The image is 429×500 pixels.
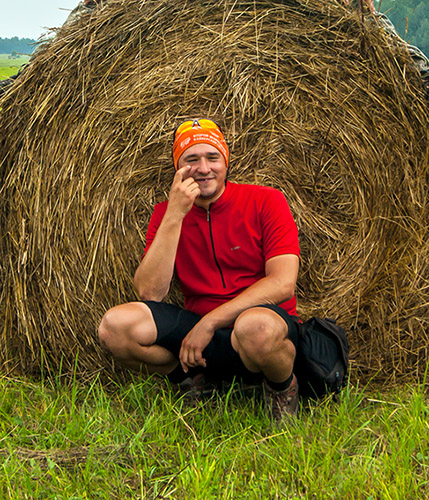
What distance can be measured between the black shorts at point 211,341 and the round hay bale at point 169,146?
0.47 meters

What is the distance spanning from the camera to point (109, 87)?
3.28 meters

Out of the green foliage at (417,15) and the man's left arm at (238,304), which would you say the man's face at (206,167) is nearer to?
the man's left arm at (238,304)

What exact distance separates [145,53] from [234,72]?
51cm

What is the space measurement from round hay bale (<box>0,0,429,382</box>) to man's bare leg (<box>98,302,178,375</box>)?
55cm

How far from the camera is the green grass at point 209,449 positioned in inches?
79.2

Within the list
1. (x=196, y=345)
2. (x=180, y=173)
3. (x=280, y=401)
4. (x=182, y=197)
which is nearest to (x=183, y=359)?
(x=196, y=345)

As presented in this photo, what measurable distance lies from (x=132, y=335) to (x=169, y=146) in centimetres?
116

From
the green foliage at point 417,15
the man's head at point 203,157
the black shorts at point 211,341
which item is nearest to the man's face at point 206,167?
the man's head at point 203,157

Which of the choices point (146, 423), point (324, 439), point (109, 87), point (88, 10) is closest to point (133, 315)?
point (146, 423)

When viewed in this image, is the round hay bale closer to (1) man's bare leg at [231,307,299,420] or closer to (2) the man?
(2) the man

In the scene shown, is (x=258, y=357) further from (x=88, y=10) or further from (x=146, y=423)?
(x=88, y=10)

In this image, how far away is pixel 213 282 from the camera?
9.47 feet

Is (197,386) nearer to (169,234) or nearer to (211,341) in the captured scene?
(211,341)

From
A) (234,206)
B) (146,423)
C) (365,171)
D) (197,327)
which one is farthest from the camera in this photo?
(365,171)
